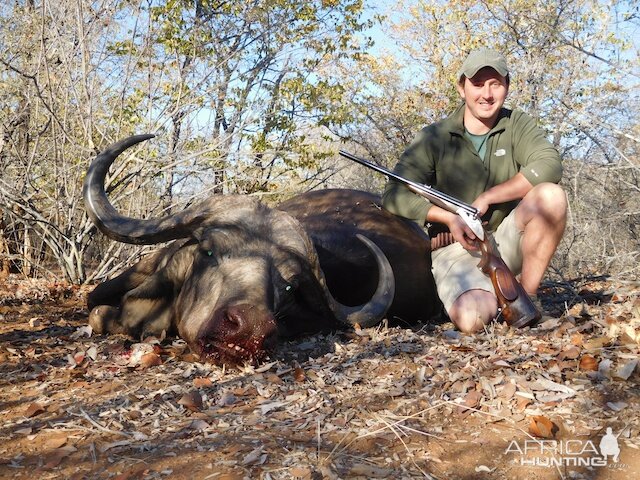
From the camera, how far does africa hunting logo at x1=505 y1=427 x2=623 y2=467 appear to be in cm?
245

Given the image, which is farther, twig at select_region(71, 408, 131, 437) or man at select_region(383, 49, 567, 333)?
man at select_region(383, 49, 567, 333)

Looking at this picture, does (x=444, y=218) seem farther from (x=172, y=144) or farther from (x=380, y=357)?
(x=172, y=144)

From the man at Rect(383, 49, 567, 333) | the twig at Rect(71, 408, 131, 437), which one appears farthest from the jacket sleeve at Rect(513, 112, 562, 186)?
the twig at Rect(71, 408, 131, 437)

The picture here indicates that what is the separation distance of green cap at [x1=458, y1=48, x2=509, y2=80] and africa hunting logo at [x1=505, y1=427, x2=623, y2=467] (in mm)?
3215

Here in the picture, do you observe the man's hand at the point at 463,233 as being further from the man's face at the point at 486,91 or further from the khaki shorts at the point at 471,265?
the man's face at the point at 486,91

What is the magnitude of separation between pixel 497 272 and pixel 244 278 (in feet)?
5.62

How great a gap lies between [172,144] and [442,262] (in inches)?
166

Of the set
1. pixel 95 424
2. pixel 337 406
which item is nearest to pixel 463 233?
pixel 337 406

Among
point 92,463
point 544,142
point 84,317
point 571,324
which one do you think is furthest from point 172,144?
point 92,463

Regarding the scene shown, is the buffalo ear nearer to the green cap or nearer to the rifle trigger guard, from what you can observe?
the rifle trigger guard

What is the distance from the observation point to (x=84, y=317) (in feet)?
19.4

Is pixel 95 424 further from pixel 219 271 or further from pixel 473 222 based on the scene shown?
pixel 473 222

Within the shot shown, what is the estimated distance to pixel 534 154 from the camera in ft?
16.4

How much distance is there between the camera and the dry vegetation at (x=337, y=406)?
2.50 metres
